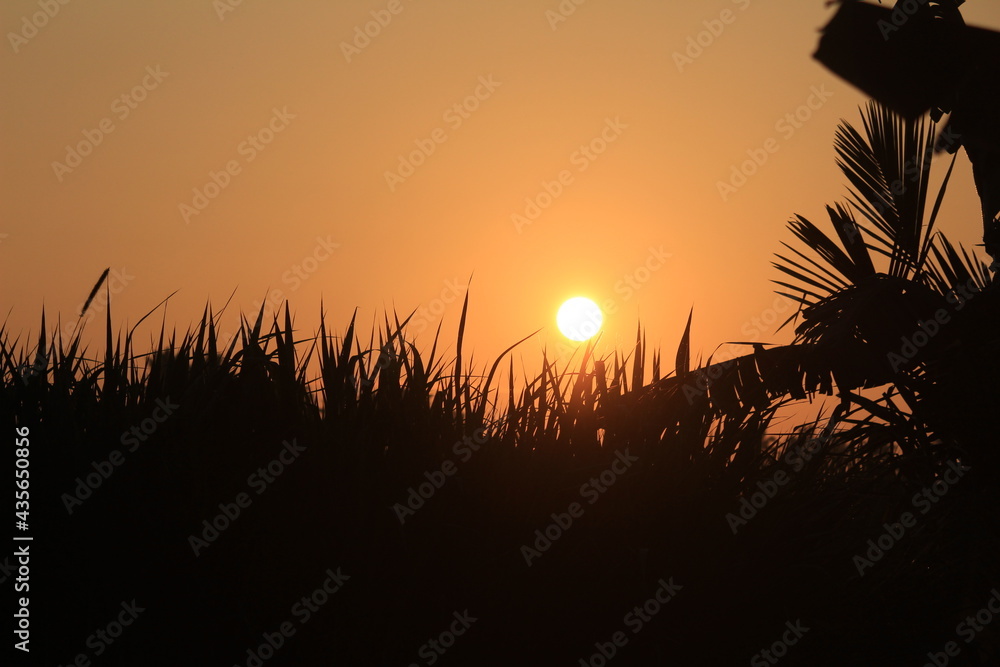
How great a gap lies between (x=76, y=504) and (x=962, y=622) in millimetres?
4730

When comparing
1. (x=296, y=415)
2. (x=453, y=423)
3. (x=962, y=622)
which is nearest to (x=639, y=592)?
(x=453, y=423)

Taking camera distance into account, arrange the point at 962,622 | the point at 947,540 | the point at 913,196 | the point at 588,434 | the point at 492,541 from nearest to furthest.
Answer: the point at 492,541
the point at 588,434
the point at 962,622
the point at 947,540
the point at 913,196

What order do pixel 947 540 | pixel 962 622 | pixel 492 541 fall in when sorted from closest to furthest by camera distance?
pixel 492 541 < pixel 962 622 < pixel 947 540

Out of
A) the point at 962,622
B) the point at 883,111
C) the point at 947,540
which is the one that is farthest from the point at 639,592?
the point at 883,111

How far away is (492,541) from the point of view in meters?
3.79

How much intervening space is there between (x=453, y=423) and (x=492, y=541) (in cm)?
65

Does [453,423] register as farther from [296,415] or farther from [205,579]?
[205,579]

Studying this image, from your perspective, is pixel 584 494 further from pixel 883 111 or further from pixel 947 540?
pixel 883 111

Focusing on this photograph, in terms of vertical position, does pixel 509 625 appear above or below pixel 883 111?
below

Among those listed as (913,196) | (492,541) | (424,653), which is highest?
(913,196)

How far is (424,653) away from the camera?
3600 millimetres

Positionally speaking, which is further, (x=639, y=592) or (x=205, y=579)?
(x=639, y=592)

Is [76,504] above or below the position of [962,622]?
above

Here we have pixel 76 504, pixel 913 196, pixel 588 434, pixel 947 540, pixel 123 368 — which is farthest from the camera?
pixel 913 196
